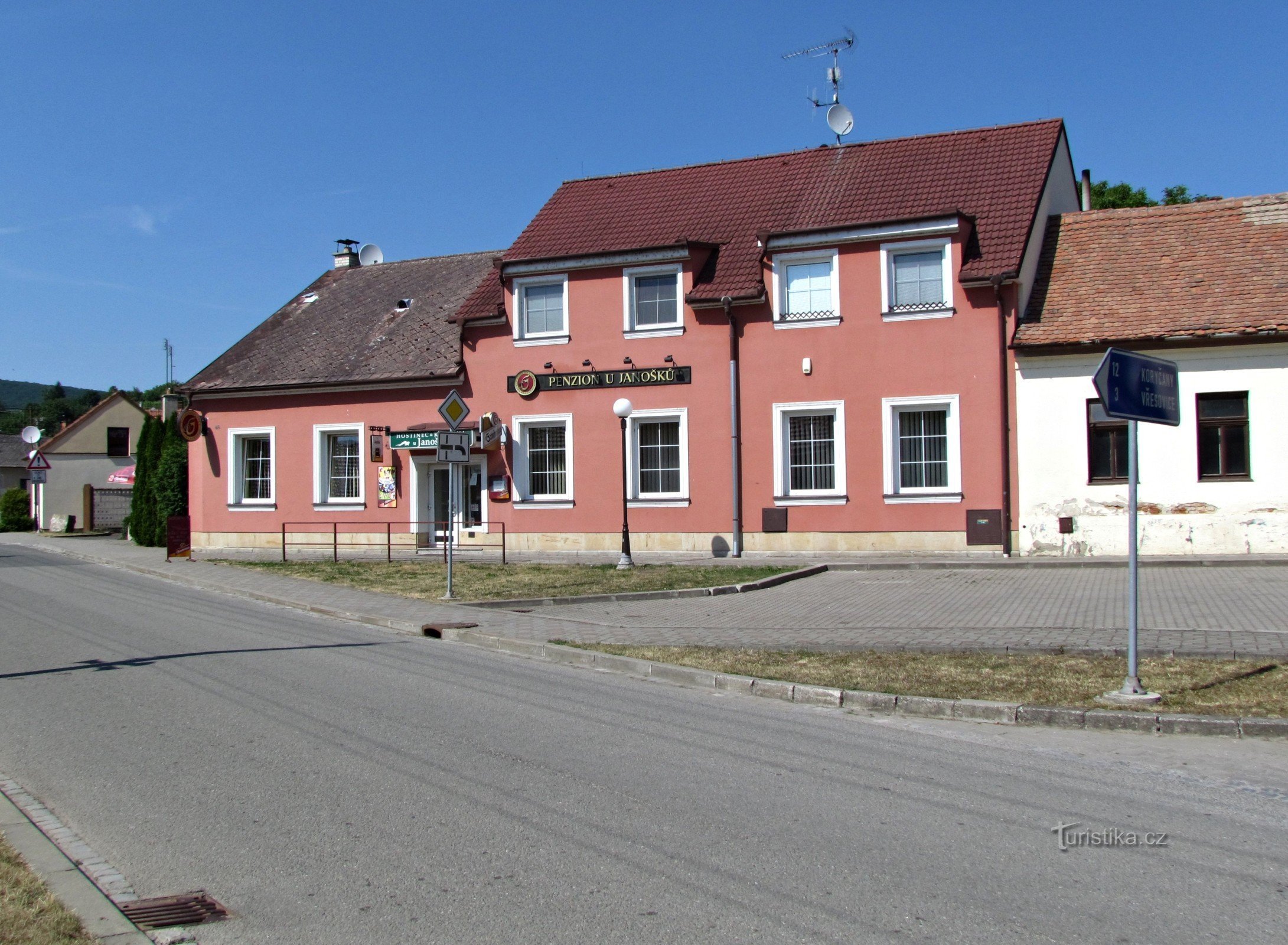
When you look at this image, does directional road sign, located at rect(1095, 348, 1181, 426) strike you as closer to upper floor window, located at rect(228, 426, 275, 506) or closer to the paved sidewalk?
the paved sidewalk

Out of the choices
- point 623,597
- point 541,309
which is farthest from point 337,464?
point 623,597

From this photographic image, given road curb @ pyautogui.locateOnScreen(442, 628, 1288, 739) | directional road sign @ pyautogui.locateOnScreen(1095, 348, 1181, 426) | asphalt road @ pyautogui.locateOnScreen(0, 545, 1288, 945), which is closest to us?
asphalt road @ pyautogui.locateOnScreen(0, 545, 1288, 945)

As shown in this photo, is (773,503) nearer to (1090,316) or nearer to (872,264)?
(872,264)

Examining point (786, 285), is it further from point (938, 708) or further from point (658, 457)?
point (938, 708)

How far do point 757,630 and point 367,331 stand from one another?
19020mm

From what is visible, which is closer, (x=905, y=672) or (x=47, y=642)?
(x=905, y=672)

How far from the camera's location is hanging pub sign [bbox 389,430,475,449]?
25734 mm

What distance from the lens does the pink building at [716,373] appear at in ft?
70.7

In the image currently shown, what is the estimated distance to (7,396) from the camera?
161000mm

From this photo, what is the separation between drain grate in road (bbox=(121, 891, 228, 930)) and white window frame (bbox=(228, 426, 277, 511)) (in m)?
24.6

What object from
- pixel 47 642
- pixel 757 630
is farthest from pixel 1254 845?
pixel 47 642

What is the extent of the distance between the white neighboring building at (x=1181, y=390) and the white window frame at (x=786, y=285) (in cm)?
367

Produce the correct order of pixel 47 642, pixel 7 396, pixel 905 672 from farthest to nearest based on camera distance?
pixel 7 396 → pixel 47 642 → pixel 905 672

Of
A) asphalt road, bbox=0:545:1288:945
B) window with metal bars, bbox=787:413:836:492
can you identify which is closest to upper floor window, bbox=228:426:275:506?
window with metal bars, bbox=787:413:836:492
